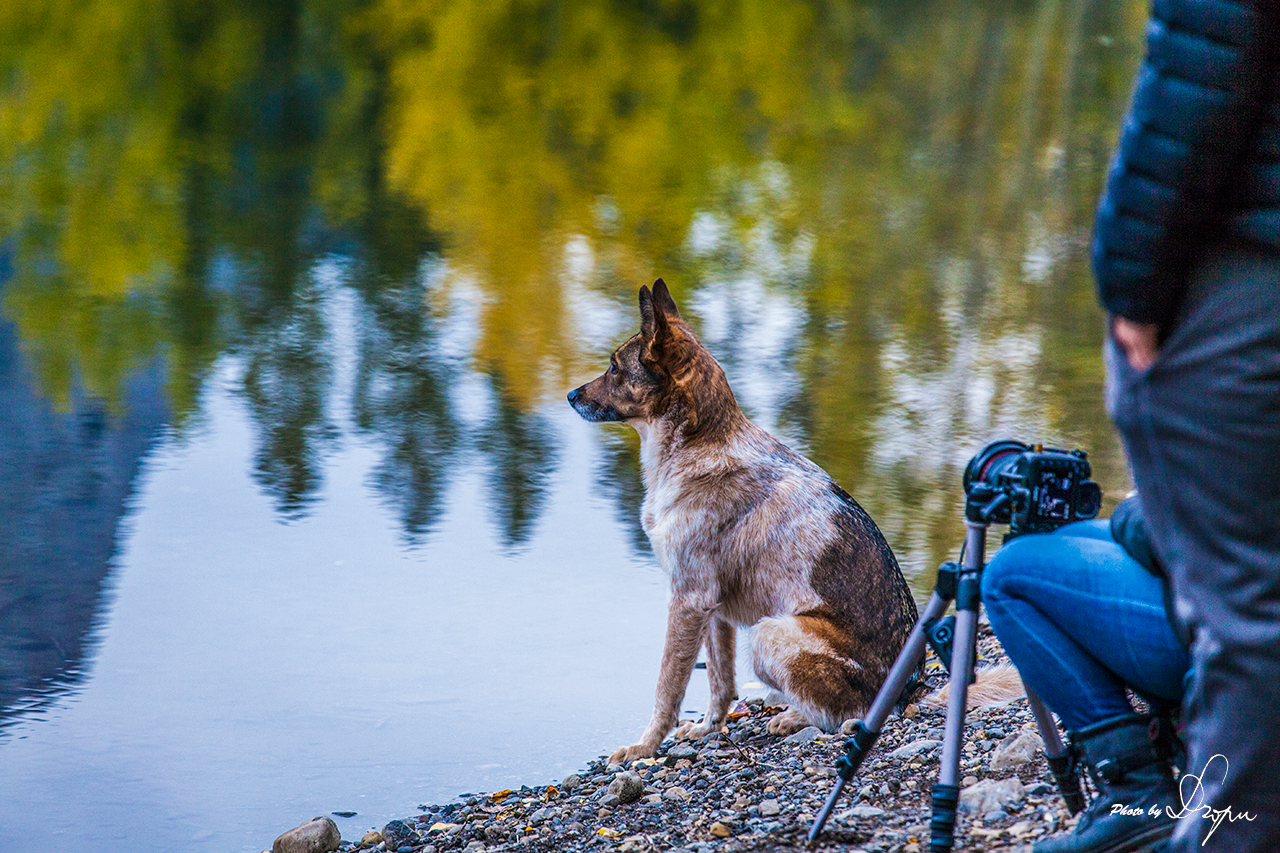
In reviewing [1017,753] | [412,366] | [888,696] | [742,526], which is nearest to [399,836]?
[742,526]

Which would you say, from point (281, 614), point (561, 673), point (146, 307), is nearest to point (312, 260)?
point (146, 307)

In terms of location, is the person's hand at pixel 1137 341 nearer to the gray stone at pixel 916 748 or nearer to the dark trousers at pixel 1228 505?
the dark trousers at pixel 1228 505

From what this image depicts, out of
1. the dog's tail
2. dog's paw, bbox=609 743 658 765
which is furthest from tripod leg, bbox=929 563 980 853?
dog's paw, bbox=609 743 658 765

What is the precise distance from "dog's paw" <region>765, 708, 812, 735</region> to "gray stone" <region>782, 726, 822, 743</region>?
1.0 inches

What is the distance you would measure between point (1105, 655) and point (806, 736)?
84.1 inches

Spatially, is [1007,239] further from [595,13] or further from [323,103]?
[595,13]

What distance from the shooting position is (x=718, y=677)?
16.6ft

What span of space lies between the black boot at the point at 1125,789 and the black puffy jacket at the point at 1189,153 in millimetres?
994

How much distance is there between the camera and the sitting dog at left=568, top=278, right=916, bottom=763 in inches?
179

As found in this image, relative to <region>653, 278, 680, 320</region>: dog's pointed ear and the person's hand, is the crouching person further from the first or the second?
<region>653, 278, 680, 320</region>: dog's pointed ear

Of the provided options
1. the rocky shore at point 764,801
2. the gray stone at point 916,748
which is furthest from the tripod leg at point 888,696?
the gray stone at point 916,748

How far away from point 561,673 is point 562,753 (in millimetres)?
610

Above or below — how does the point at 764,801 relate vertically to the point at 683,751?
below

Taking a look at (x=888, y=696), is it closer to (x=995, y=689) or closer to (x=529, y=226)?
(x=995, y=689)
